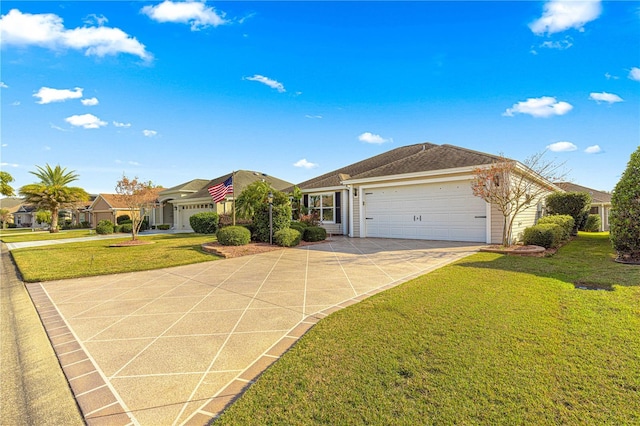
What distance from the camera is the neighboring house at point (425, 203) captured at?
10.9m

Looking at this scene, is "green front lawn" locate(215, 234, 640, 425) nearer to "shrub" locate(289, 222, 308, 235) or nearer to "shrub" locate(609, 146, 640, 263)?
"shrub" locate(609, 146, 640, 263)

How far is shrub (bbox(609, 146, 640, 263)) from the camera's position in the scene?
7004 millimetres

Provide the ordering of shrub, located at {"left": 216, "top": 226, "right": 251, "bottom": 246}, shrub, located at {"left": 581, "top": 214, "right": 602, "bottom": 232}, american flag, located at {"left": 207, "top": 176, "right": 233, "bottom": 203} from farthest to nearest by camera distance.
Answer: shrub, located at {"left": 581, "top": 214, "right": 602, "bottom": 232}, american flag, located at {"left": 207, "top": 176, "right": 233, "bottom": 203}, shrub, located at {"left": 216, "top": 226, "right": 251, "bottom": 246}

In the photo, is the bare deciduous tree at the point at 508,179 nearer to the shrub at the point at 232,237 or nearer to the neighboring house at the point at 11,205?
the shrub at the point at 232,237

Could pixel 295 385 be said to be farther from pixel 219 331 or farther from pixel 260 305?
pixel 260 305

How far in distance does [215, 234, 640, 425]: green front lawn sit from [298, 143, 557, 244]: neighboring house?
6.77 m

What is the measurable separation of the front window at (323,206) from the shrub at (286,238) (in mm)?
4981

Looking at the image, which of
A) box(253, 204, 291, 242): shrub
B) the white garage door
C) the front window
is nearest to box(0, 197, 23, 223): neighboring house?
the front window

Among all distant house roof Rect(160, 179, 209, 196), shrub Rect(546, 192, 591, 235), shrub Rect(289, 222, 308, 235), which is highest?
distant house roof Rect(160, 179, 209, 196)

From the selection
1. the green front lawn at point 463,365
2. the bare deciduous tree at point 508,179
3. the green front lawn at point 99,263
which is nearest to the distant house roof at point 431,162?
the bare deciduous tree at point 508,179

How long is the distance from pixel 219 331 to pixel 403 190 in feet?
35.5

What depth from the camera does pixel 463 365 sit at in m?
2.52

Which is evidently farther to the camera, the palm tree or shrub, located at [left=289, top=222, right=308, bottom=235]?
the palm tree

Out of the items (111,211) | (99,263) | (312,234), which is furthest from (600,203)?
(111,211)
